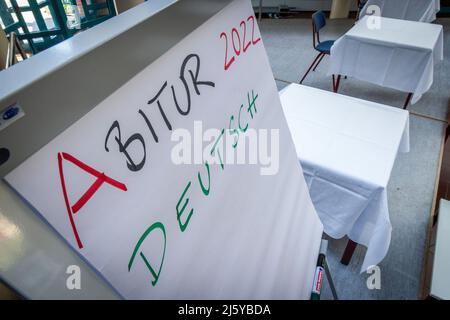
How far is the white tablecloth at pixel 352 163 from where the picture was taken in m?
0.99

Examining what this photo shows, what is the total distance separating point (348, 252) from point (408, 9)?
3430mm

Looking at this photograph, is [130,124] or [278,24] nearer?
[130,124]

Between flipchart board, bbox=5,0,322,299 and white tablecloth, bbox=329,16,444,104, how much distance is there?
2.05 m

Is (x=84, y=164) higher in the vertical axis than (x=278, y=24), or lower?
higher

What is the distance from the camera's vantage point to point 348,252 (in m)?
1.32

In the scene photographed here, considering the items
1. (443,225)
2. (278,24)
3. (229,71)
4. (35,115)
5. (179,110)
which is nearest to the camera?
(35,115)

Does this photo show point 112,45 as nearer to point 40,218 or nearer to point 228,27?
point 40,218

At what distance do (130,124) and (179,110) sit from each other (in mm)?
73

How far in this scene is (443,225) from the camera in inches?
45.5

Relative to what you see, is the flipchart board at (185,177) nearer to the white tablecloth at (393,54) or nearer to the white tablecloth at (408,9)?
the white tablecloth at (393,54)

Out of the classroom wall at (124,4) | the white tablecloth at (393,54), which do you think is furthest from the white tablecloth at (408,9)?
the classroom wall at (124,4)

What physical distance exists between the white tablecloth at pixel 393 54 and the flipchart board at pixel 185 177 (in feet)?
6.71

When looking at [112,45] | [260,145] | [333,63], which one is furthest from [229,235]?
[333,63]
